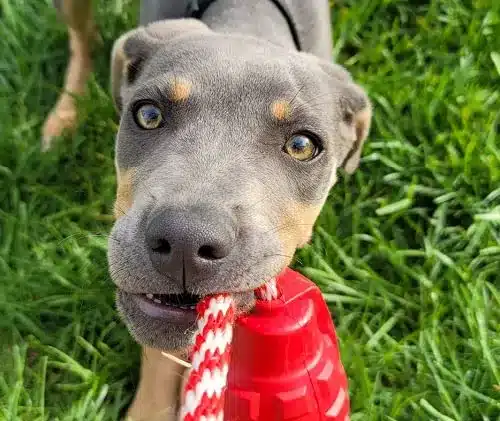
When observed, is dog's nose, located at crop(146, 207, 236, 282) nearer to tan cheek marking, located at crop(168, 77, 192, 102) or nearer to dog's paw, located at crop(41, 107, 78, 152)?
tan cheek marking, located at crop(168, 77, 192, 102)

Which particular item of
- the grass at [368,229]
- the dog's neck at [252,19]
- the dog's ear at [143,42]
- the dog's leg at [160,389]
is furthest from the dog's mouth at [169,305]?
the dog's neck at [252,19]

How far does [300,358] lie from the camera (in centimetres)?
262

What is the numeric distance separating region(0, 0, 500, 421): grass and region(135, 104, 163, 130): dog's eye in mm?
1003

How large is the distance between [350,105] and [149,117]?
1020 millimetres

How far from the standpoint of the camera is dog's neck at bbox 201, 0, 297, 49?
11.7 ft

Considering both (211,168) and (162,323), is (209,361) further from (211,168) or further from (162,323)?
(211,168)

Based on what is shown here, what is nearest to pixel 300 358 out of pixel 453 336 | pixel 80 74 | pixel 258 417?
pixel 258 417

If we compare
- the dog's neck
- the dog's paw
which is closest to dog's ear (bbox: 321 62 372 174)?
the dog's neck

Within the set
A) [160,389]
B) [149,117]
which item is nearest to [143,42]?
[149,117]

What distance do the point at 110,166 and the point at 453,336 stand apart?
214 centimetres

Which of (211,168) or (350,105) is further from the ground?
(211,168)

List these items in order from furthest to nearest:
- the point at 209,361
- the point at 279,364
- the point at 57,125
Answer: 1. the point at 57,125
2. the point at 279,364
3. the point at 209,361

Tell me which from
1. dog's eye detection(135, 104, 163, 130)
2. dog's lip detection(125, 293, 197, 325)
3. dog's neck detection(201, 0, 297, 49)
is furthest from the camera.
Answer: dog's neck detection(201, 0, 297, 49)

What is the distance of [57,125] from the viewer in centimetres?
428
